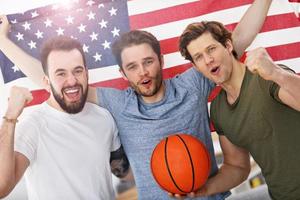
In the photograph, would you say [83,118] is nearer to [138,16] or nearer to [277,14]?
[138,16]

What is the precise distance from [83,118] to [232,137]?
73 cm

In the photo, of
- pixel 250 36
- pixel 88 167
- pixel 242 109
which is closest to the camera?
pixel 242 109

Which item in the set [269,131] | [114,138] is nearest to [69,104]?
[114,138]

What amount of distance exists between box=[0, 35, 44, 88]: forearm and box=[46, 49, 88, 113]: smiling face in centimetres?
10

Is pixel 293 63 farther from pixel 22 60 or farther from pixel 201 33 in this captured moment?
pixel 22 60

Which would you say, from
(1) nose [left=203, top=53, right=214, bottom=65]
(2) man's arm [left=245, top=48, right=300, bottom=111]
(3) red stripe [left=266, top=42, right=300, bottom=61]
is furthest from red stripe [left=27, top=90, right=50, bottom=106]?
(3) red stripe [left=266, top=42, right=300, bottom=61]

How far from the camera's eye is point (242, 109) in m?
1.67

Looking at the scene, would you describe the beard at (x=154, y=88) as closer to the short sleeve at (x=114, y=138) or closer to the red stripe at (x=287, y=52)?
the short sleeve at (x=114, y=138)

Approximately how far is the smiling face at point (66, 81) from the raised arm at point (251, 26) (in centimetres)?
80

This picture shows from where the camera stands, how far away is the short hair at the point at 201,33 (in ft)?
5.85

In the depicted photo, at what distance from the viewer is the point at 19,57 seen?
75.1 inches

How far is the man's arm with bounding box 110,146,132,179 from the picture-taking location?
1.92 meters

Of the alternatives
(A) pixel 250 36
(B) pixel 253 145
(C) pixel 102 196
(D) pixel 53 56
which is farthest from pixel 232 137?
(D) pixel 53 56

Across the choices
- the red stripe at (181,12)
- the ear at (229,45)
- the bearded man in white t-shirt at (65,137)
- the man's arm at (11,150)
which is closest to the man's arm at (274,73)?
the ear at (229,45)
